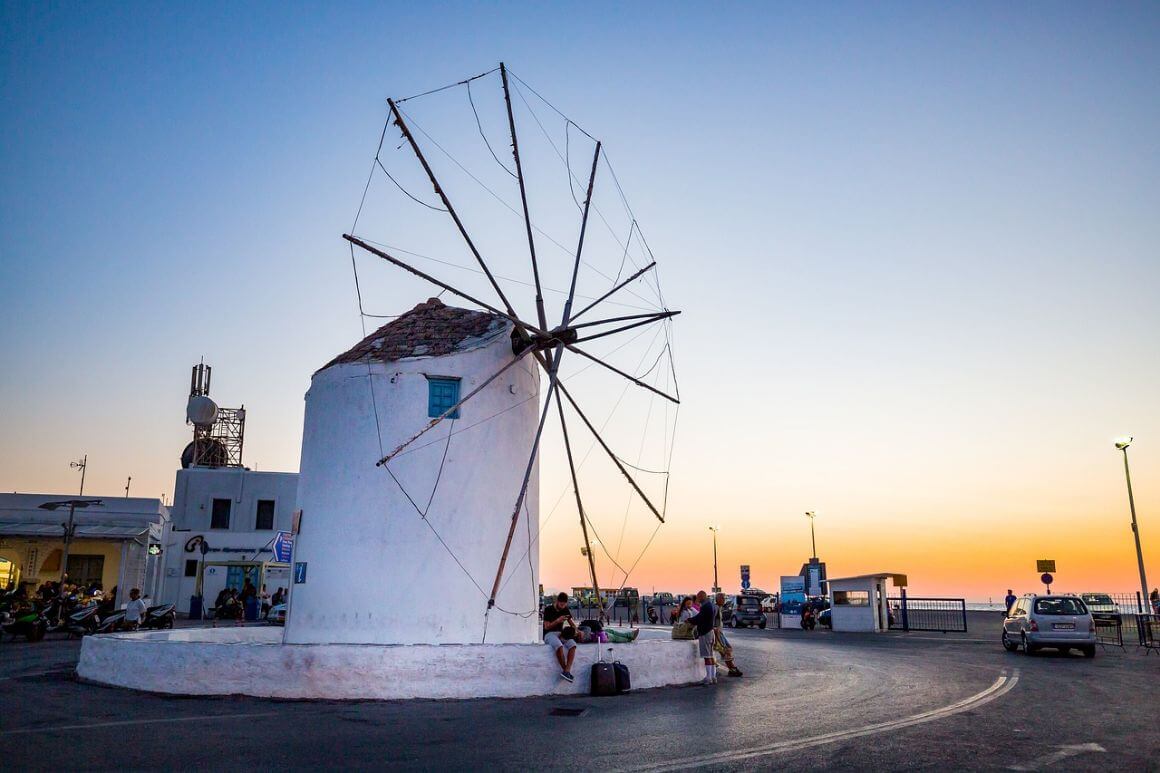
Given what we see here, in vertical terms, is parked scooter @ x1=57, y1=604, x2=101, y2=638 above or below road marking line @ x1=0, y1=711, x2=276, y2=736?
above

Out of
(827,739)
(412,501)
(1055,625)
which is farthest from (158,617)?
(1055,625)

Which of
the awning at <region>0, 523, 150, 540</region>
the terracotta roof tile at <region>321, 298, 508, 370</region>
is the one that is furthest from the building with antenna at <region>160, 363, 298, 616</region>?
the terracotta roof tile at <region>321, 298, 508, 370</region>

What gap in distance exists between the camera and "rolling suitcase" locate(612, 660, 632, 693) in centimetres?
1327

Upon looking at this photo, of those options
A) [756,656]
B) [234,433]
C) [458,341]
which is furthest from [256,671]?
[234,433]

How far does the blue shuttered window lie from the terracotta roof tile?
0.61 metres

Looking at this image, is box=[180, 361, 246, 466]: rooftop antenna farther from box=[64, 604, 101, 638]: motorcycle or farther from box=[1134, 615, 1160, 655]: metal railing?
box=[1134, 615, 1160, 655]: metal railing

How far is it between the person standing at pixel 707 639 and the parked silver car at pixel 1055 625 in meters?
11.4

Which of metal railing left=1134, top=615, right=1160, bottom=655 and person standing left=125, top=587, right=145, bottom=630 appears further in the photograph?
metal railing left=1134, top=615, right=1160, bottom=655

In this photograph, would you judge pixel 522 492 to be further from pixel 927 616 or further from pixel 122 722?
pixel 927 616

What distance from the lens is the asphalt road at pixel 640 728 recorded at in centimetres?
751

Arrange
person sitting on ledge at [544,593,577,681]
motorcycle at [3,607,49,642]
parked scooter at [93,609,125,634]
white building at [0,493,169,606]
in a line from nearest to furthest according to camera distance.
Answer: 1. person sitting on ledge at [544,593,577,681]
2. parked scooter at [93,609,125,634]
3. motorcycle at [3,607,49,642]
4. white building at [0,493,169,606]

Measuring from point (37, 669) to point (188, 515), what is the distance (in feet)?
115

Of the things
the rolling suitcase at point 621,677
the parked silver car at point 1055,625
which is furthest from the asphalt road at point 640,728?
the parked silver car at point 1055,625

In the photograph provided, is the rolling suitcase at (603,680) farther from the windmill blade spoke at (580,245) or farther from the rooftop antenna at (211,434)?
the rooftop antenna at (211,434)
